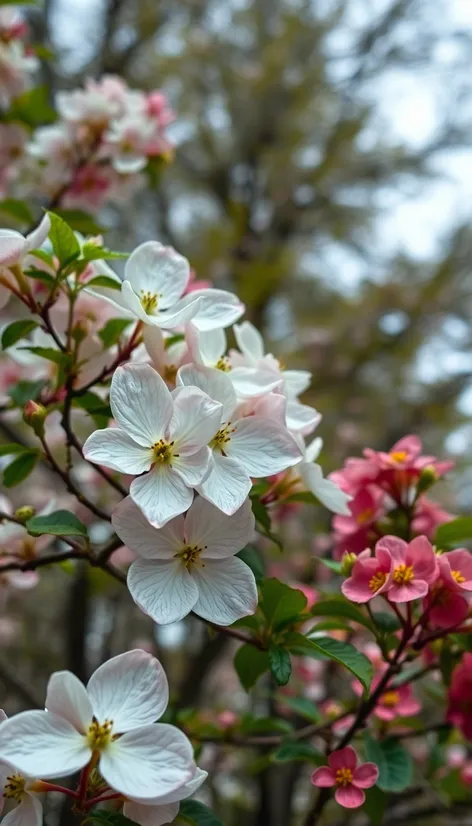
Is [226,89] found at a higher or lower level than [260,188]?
higher

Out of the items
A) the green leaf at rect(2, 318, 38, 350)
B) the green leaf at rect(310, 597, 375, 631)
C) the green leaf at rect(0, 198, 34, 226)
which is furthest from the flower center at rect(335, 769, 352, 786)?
the green leaf at rect(0, 198, 34, 226)

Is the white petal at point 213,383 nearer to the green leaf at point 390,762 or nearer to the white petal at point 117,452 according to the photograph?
the white petal at point 117,452

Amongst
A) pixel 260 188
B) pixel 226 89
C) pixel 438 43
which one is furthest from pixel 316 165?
pixel 438 43

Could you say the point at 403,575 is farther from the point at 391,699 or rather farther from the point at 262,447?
the point at 391,699

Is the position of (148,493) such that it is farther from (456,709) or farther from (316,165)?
(316,165)

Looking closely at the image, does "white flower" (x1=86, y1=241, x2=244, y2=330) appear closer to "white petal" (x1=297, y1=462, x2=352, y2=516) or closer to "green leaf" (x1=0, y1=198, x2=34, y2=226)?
"white petal" (x1=297, y1=462, x2=352, y2=516)

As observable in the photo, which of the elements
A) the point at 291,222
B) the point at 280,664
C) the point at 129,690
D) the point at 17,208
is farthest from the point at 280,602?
the point at 291,222

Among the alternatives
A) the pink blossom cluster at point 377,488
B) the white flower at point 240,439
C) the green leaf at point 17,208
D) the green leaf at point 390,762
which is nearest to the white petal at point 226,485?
the white flower at point 240,439
